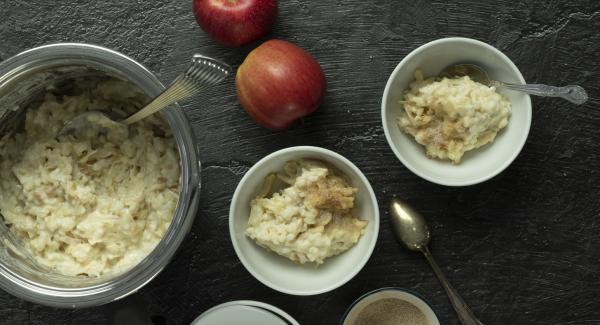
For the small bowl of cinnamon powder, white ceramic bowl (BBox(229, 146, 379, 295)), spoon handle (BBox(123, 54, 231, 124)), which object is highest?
spoon handle (BBox(123, 54, 231, 124))

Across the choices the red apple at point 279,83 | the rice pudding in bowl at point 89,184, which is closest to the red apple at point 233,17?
the red apple at point 279,83

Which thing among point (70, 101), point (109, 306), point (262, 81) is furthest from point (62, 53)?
point (109, 306)

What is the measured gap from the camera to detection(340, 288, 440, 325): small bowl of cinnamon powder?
1539 millimetres

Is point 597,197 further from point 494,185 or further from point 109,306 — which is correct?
point 109,306

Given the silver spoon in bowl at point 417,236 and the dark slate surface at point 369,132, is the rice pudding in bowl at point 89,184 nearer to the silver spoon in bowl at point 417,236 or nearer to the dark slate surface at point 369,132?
the dark slate surface at point 369,132

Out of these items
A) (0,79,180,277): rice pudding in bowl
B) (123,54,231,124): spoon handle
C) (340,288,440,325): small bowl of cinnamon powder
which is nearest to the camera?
(123,54,231,124): spoon handle

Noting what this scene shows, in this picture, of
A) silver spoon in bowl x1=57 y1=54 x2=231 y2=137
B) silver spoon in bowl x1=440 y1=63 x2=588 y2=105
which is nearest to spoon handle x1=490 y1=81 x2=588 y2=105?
silver spoon in bowl x1=440 y1=63 x2=588 y2=105

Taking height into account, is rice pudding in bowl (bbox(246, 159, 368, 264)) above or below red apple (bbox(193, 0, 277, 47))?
below

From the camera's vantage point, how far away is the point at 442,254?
63.8 inches

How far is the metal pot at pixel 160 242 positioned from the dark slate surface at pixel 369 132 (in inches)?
10.6

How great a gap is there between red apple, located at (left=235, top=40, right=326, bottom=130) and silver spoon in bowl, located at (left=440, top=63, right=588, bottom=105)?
0.32 meters

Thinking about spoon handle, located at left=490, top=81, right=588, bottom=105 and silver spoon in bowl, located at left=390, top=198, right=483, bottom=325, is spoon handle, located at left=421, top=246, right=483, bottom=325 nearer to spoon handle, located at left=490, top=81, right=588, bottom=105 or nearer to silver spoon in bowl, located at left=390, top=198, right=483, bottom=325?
silver spoon in bowl, located at left=390, top=198, right=483, bottom=325

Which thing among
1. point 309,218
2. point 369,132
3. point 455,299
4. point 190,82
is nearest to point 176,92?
point 190,82

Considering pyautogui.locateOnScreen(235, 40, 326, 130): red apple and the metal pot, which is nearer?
the metal pot
